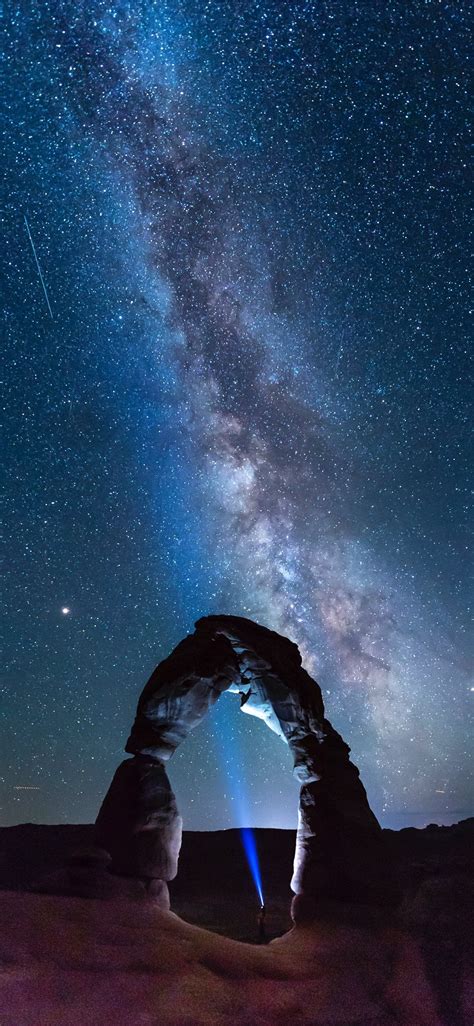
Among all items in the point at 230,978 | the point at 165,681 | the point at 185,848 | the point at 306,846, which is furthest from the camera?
the point at 185,848

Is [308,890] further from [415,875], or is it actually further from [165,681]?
[165,681]

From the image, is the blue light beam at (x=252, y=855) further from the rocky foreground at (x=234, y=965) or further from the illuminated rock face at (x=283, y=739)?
the rocky foreground at (x=234, y=965)

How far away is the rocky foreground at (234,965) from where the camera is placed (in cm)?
838

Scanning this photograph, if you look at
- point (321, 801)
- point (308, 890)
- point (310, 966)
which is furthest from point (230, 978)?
point (321, 801)

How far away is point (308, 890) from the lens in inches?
567

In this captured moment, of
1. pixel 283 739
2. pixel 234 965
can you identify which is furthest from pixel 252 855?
pixel 234 965

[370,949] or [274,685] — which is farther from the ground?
[274,685]

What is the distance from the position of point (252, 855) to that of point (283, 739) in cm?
1629

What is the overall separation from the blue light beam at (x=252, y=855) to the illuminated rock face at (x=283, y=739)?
1341cm

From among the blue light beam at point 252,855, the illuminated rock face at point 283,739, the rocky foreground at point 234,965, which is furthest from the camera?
the blue light beam at point 252,855

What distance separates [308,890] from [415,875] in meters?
2.69

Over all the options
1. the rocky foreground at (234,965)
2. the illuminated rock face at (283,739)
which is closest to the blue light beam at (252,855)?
the illuminated rock face at (283,739)

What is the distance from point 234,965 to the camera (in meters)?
10.5

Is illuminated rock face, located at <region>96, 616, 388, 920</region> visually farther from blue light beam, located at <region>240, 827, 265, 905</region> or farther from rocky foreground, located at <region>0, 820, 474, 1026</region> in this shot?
blue light beam, located at <region>240, 827, 265, 905</region>
